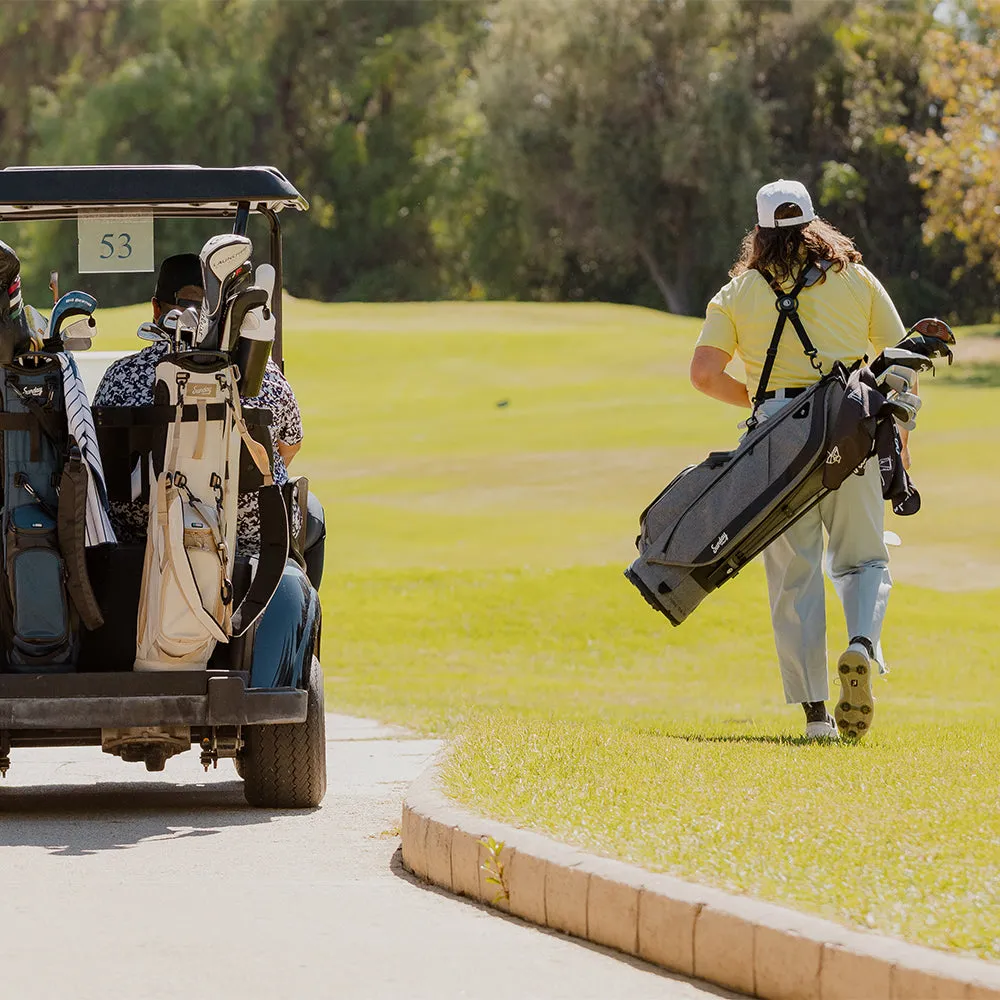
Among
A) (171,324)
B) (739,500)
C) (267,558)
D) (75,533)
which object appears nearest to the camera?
(75,533)

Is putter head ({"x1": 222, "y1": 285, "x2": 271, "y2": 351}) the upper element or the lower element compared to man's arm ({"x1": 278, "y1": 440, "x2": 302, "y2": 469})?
upper

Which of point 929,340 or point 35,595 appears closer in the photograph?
point 35,595

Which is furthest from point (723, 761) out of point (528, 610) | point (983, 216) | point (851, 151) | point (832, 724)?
point (851, 151)

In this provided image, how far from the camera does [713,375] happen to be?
26.5 feet

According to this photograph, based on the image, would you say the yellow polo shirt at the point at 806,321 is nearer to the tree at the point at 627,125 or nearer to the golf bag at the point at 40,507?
the golf bag at the point at 40,507

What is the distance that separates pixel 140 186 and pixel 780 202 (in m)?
2.39

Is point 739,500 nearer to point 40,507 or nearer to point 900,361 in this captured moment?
point 900,361

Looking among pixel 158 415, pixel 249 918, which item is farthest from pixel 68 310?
pixel 249 918

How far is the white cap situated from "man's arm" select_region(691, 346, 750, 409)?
52 cm

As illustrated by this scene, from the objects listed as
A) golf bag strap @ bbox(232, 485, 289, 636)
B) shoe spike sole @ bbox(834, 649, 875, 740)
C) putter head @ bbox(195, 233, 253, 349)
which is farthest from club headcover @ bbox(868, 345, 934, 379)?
putter head @ bbox(195, 233, 253, 349)

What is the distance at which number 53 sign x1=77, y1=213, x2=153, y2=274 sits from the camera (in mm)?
8102

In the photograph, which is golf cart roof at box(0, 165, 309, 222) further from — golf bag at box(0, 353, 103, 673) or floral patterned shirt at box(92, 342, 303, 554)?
golf bag at box(0, 353, 103, 673)

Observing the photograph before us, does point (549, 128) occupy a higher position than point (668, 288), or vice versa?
point (549, 128)

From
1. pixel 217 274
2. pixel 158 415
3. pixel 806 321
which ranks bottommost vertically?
pixel 158 415
